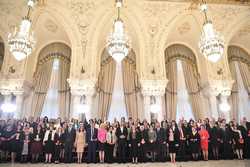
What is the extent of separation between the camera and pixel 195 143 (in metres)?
8.52

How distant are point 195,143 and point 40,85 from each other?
793 cm

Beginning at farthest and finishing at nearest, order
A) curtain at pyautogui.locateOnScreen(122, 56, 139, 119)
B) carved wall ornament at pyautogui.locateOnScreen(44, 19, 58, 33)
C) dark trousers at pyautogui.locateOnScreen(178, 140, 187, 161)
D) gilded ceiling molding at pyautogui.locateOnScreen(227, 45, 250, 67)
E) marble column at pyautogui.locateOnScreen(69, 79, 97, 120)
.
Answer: gilded ceiling molding at pyautogui.locateOnScreen(227, 45, 250, 67) → carved wall ornament at pyautogui.locateOnScreen(44, 19, 58, 33) → curtain at pyautogui.locateOnScreen(122, 56, 139, 119) → marble column at pyautogui.locateOnScreen(69, 79, 97, 120) → dark trousers at pyautogui.locateOnScreen(178, 140, 187, 161)

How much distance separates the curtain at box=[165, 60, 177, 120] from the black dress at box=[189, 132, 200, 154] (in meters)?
3.28

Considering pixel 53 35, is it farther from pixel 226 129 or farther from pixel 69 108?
pixel 226 129

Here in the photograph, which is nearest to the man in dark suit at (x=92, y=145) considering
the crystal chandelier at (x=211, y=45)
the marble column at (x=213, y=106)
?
the crystal chandelier at (x=211, y=45)

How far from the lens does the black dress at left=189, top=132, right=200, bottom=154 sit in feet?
27.9

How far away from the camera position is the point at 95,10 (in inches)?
472

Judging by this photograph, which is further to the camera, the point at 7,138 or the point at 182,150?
the point at 182,150

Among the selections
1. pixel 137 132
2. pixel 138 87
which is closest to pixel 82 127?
pixel 137 132

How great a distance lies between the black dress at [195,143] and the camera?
8.49 meters

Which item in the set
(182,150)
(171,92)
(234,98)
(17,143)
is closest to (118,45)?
(182,150)

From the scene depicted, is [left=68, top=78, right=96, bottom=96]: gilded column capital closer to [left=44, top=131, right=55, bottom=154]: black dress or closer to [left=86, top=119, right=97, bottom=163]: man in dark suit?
[left=86, top=119, right=97, bottom=163]: man in dark suit

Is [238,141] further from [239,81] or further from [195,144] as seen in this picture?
[239,81]

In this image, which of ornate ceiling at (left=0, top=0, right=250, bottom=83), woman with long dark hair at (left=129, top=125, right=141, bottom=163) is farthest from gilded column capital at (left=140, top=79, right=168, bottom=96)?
woman with long dark hair at (left=129, top=125, right=141, bottom=163)
